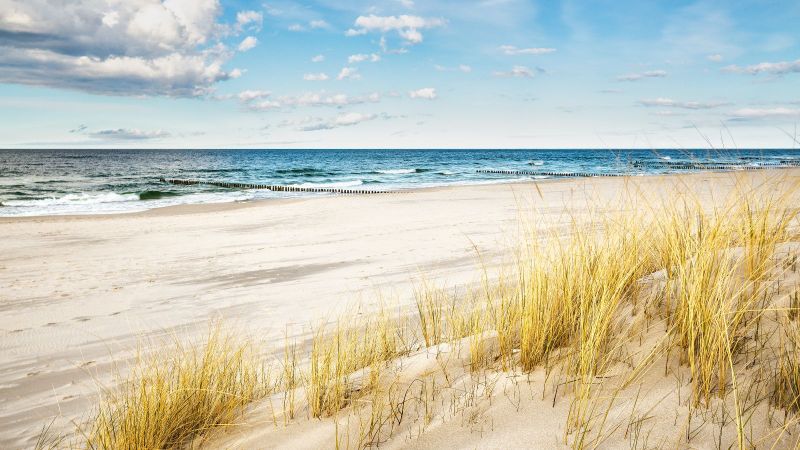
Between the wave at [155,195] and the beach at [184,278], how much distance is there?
40.0 feet

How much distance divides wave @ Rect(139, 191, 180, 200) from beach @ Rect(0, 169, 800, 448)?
40.0 feet

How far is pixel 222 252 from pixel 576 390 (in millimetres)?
Answer: 8620

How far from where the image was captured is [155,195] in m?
26.8

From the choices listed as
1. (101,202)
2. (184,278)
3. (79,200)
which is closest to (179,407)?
(184,278)

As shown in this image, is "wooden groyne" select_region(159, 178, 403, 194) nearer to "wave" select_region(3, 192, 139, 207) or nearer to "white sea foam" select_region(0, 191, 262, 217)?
"white sea foam" select_region(0, 191, 262, 217)

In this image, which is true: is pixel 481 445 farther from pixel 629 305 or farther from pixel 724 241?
pixel 724 241

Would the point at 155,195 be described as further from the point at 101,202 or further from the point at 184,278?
the point at 184,278

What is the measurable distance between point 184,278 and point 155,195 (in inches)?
867

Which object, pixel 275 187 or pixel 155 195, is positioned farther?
pixel 275 187

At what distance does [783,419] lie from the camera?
6.52 ft

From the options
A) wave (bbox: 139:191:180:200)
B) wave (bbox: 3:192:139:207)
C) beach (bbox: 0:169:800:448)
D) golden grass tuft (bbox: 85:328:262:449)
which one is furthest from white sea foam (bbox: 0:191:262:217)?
golden grass tuft (bbox: 85:328:262:449)

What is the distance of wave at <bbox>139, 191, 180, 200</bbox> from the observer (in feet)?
85.9

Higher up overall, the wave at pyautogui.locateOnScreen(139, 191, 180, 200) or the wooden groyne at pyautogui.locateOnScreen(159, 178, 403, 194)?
the wooden groyne at pyautogui.locateOnScreen(159, 178, 403, 194)

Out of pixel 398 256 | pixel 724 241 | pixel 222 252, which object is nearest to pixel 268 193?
pixel 222 252
